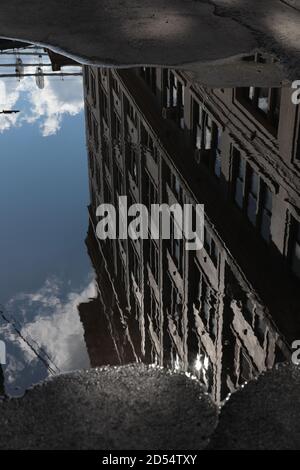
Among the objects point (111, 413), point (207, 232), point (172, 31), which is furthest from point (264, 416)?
point (172, 31)

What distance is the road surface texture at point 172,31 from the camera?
496 inches

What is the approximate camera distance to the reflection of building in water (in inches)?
286

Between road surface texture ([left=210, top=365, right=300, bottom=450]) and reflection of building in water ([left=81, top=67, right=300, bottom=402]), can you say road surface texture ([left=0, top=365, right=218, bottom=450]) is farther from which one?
reflection of building in water ([left=81, top=67, right=300, bottom=402])

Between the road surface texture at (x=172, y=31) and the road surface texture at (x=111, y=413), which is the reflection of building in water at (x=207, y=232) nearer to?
the road surface texture at (x=111, y=413)

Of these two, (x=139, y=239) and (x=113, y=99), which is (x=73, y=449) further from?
(x=113, y=99)

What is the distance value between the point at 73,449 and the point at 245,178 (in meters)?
8.38

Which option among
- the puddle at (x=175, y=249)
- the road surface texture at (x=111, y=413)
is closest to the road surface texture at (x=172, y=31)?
the puddle at (x=175, y=249)

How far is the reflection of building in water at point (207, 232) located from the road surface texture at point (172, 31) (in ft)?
2.25

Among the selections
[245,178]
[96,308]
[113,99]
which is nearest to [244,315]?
[96,308]

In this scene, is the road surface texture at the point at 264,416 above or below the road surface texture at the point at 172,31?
below

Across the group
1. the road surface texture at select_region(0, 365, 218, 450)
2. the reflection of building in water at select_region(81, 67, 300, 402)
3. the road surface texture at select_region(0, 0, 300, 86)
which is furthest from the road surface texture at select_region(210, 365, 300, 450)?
the road surface texture at select_region(0, 0, 300, 86)

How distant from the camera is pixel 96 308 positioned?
25.9 ft

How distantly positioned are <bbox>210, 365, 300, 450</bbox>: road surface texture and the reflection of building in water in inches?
11.8
